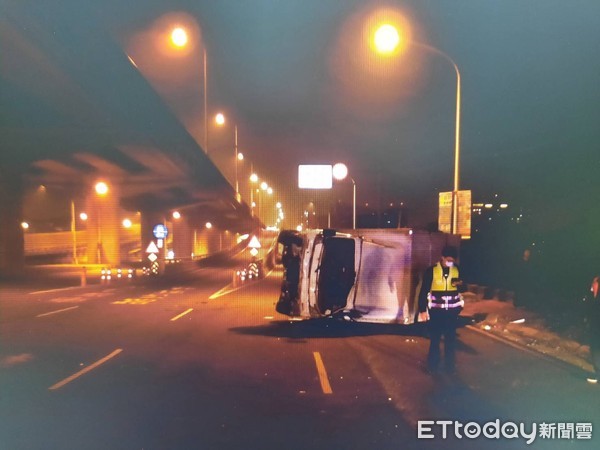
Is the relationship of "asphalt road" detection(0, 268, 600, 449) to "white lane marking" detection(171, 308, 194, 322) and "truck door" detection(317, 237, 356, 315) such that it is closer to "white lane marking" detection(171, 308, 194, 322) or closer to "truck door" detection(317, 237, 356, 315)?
"truck door" detection(317, 237, 356, 315)

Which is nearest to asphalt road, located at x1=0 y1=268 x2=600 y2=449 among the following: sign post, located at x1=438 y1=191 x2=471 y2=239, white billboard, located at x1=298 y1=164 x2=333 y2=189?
sign post, located at x1=438 y1=191 x2=471 y2=239

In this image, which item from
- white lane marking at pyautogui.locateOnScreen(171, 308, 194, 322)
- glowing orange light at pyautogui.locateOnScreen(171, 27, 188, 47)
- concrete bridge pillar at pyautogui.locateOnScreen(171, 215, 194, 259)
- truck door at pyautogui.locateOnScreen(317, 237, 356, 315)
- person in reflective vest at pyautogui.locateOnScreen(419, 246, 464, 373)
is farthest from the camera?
concrete bridge pillar at pyautogui.locateOnScreen(171, 215, 194, 259)

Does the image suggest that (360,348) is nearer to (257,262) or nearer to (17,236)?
(257,262)

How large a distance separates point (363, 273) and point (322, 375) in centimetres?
409

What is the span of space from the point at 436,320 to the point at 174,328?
23.2 ft

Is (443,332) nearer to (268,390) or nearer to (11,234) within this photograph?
(268,390)

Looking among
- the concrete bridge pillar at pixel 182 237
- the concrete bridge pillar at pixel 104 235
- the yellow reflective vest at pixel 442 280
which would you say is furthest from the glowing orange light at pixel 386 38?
the concrete bridge pillar at pixel 182 237

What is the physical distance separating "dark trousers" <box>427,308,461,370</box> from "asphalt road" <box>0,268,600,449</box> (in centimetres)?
27

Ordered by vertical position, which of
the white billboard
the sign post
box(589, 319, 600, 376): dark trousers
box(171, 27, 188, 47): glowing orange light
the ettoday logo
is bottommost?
the ettoday logo

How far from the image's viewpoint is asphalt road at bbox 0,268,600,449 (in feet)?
18.5

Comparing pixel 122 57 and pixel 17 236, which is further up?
pixel 122 57

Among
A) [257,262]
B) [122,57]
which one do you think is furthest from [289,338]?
[257,262]

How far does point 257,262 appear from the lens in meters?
33.3

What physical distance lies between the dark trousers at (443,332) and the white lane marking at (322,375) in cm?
161
